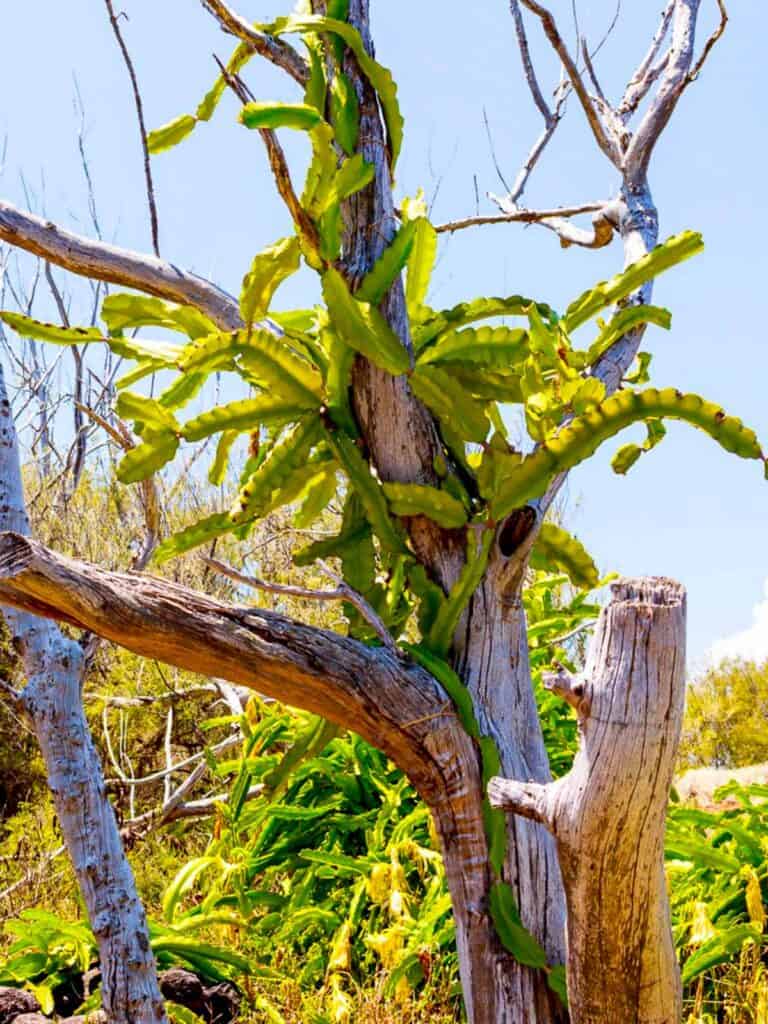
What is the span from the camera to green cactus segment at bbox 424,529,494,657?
2.07 meters

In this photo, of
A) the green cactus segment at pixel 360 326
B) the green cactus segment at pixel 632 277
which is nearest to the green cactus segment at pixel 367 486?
the green cactus segment at pixel 360 326

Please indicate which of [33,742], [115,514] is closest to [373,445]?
[33,742]

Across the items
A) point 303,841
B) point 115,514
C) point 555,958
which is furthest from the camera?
point 115,514

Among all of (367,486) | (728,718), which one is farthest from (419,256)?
(728,718)

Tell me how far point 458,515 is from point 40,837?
4858mm

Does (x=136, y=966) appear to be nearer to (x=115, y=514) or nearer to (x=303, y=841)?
(x=303, y=841)

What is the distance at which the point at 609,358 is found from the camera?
240 centimetres

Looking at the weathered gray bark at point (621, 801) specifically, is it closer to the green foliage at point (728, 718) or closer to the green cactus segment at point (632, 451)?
the green cactus segment at point (632, 451)

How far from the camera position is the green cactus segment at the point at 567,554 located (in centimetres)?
248

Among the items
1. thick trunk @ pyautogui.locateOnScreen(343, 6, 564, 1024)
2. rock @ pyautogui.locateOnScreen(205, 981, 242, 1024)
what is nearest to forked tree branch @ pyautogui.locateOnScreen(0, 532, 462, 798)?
thick trunk @ pyautogui.locateOnScreen(343, 6, 564, 1024)

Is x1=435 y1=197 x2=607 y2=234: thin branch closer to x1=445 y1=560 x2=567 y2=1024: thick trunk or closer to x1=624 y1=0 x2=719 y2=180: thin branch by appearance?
x1=624 y1=0 x2=719 y2=180: thin branch

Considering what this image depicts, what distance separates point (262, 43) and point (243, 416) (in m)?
0.87

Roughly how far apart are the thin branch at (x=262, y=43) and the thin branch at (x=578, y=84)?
87cm

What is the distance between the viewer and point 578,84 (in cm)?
279
